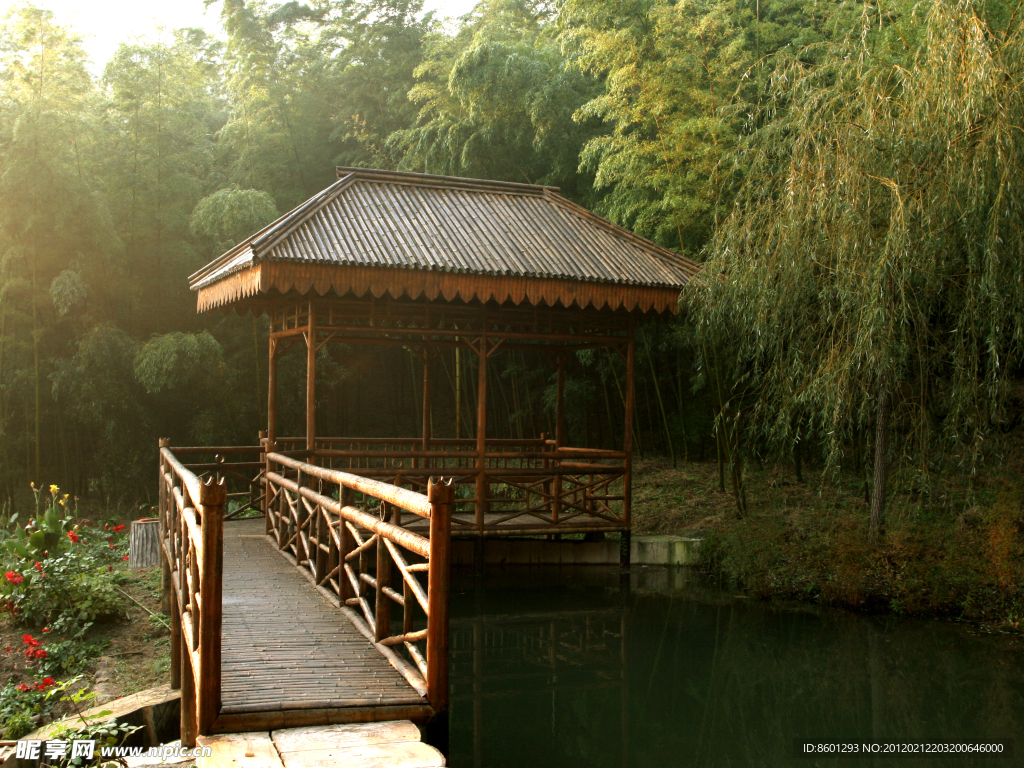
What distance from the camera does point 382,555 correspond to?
12.6 ft

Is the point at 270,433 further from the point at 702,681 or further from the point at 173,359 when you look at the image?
the point at 702,681

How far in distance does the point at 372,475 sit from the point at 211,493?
16.7ft

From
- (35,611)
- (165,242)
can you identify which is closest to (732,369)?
(35,611)

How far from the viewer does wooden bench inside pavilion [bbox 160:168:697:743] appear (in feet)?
10.8

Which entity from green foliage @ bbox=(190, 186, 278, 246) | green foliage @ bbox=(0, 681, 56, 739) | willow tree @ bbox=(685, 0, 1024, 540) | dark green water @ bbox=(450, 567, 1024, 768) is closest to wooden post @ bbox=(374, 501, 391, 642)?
dark green water @ bbox=(450, 567, 1024, 768)

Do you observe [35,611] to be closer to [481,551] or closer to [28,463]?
[481,551]

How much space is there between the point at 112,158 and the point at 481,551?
8144 millimetres

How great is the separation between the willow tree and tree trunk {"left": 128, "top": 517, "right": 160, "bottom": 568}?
18.5 feet

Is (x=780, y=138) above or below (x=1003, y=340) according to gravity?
above

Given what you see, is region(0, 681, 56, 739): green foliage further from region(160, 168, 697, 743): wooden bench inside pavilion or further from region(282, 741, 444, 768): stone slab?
region(282, 741, 444, 768): stone slab

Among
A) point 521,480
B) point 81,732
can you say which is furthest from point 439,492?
point 521,480

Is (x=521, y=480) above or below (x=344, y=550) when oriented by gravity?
below

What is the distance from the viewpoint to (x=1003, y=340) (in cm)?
667

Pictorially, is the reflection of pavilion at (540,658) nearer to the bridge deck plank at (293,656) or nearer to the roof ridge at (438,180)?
the bridge deck plank at (293,656)
